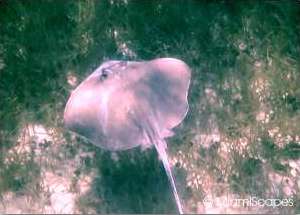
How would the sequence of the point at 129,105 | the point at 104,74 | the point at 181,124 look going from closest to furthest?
the point at 129,105, the point at 104,74, the point at 181,124

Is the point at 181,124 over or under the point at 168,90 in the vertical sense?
under

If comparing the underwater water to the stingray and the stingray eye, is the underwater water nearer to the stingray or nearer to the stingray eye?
the stingray

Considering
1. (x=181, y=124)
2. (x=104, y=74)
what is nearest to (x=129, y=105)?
(x=104, y=74)

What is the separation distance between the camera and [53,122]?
16.9ft

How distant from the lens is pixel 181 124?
199 inches

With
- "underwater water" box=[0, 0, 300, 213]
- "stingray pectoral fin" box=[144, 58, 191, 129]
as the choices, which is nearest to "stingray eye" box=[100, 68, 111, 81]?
"stingray pectoral fin" box=[144, 58, 191, 129]

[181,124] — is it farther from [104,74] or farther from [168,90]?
[104,74]

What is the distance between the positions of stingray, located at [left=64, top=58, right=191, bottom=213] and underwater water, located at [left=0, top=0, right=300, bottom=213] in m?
0.74

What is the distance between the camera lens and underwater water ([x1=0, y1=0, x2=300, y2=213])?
4.58 meters

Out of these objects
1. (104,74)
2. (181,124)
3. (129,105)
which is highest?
(104,74)

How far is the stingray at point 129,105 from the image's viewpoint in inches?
158

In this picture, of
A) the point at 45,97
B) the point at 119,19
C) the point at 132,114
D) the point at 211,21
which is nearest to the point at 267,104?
the point at 211,21

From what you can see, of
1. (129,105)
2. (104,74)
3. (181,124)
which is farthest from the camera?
(181,124)

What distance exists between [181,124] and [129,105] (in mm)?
1129
